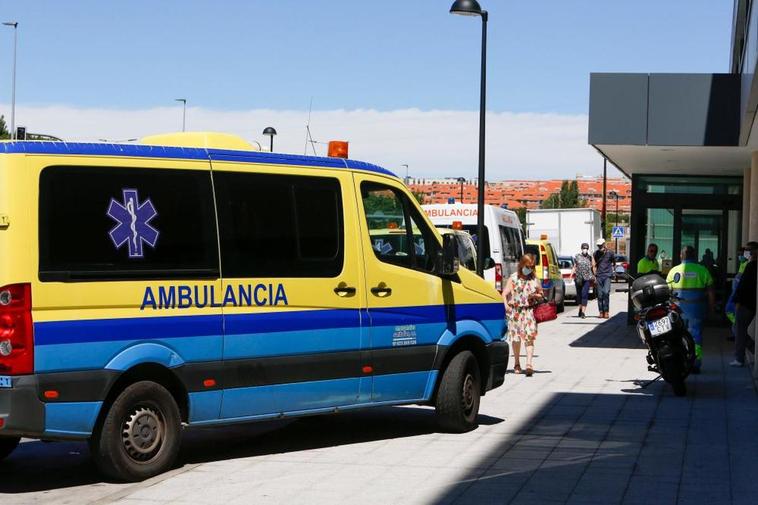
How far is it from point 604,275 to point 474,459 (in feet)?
66.1

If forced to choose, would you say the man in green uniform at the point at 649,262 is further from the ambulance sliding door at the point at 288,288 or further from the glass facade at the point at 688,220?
the ambulance sliding door at the point at 288,288

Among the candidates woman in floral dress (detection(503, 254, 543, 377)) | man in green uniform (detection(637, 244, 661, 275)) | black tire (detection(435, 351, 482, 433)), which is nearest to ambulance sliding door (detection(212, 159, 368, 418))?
black tire (detection(435, 351, 482, 433))

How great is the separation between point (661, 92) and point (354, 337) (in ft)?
39.8

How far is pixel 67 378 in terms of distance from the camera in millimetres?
8102

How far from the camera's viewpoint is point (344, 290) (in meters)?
9.97

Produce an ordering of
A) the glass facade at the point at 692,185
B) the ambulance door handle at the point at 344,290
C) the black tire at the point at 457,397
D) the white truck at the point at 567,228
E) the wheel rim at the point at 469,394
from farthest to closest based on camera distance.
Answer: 1. the white truck at the point at 567,228
2. the glass facade at the point at 692,185
3. the wheel rim at the point at 469,394
4. the black tire at the point at 457,397
5. the ambulance door handle at the point at 344,290

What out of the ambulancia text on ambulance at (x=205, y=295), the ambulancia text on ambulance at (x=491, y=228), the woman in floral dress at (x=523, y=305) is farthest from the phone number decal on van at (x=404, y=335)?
the ambulancia text on ambulance at (x=491, y=228)

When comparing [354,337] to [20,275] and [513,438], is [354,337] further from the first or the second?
[20,275]

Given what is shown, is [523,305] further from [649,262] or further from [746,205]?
[746,205]

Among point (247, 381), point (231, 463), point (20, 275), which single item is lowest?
point (231, 463)

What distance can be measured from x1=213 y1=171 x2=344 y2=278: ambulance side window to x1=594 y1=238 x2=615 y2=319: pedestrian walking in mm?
19647

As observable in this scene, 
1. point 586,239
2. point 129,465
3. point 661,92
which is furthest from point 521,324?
point 586,239

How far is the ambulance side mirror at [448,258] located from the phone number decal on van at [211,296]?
193 cm

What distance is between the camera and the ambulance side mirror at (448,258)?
1091 cm
